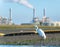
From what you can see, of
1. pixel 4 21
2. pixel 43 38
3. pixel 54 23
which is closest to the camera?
pixel 43 38

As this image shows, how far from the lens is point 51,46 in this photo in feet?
74.6

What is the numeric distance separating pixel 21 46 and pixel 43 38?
7419 mm

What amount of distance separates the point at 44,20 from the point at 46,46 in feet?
479

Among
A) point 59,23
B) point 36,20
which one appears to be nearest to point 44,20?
point 36,20

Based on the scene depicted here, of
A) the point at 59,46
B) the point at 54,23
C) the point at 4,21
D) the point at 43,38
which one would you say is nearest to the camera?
the point at 59,46

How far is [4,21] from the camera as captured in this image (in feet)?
543

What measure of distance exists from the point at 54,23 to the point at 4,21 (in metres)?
31.4

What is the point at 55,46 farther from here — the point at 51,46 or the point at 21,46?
the point at 21,46

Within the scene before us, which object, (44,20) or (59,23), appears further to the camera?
(44,20)

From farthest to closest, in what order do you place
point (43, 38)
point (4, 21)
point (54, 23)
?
point (4, 21) → point (54, 23) → point (43, 38)

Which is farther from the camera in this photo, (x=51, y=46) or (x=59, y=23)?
(x=59, y=23)

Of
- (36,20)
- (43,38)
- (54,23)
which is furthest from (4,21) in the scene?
(43,38)

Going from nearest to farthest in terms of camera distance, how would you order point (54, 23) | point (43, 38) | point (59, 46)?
point (59, 46), point (43, 38), point (54, 23)

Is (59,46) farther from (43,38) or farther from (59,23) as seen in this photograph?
(59,23)
